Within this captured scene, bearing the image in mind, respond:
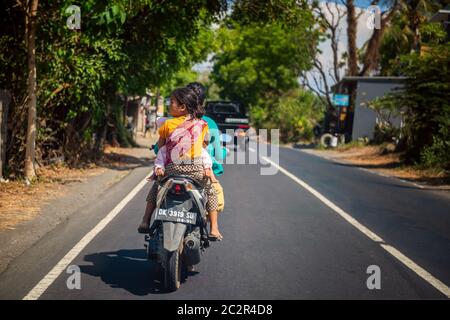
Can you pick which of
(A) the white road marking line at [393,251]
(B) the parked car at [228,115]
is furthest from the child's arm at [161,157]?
(B) the parked car at [228,115]

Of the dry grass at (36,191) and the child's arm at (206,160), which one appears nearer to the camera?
the child's arm at (206,160)

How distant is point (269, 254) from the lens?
756 centimetres

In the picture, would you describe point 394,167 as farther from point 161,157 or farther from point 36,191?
point 161,157

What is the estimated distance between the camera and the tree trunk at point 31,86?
12.4 meters

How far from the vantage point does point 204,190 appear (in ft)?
20.8

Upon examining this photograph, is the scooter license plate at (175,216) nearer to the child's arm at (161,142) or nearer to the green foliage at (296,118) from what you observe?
the child's arm at (161,142)

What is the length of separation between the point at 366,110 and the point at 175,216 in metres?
40.6

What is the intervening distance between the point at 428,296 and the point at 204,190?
239 centimetres

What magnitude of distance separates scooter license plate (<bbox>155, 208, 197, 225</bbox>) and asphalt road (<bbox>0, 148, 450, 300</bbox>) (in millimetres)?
682

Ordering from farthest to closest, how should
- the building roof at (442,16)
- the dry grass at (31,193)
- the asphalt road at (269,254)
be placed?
the building roof at (442,16) → the dry grass at (31,193) → the asphalt road at (269,254)

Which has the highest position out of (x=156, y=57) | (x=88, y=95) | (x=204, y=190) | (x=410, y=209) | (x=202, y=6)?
(x=202, y=6)

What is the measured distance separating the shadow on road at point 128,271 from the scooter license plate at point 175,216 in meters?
0.70

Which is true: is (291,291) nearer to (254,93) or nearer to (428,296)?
(428,296)

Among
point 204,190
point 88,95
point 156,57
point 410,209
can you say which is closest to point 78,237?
point 204,190
